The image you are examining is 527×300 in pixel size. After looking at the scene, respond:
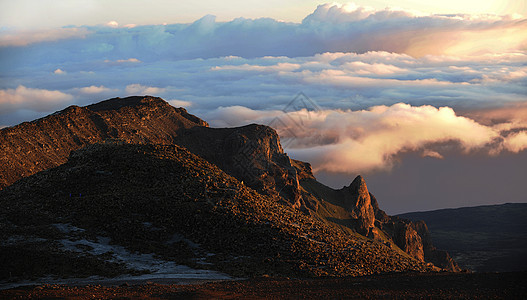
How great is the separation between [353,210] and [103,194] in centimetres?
11412

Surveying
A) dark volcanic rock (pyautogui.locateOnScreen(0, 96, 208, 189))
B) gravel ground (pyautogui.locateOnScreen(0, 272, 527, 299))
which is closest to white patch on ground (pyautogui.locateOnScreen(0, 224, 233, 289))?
gravel ground (pyautogui.locateOnScreen(0, 272, 527, 299))

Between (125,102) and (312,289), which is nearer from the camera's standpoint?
(312,289)

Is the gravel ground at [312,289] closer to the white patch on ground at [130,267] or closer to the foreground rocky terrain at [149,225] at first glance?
the white patch on ground at [130,267]

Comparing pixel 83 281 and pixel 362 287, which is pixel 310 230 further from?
pixel 83 281

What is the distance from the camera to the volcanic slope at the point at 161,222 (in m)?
53.5

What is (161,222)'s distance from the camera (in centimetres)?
6194

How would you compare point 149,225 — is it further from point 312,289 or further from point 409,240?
point 409,240

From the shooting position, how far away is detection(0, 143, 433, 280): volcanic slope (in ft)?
175

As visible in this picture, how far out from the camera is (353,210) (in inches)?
6683

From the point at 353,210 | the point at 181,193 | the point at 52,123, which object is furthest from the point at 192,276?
the point at 353,210

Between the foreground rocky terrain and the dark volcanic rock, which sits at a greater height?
the dark volcanic rock

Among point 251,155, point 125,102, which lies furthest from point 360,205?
point 125,102

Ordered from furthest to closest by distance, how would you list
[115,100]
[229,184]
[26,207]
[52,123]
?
[115,100] → [52,123] → [229,184] → [26,207]

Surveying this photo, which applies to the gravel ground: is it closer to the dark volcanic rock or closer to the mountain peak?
the dark volcanic rock
